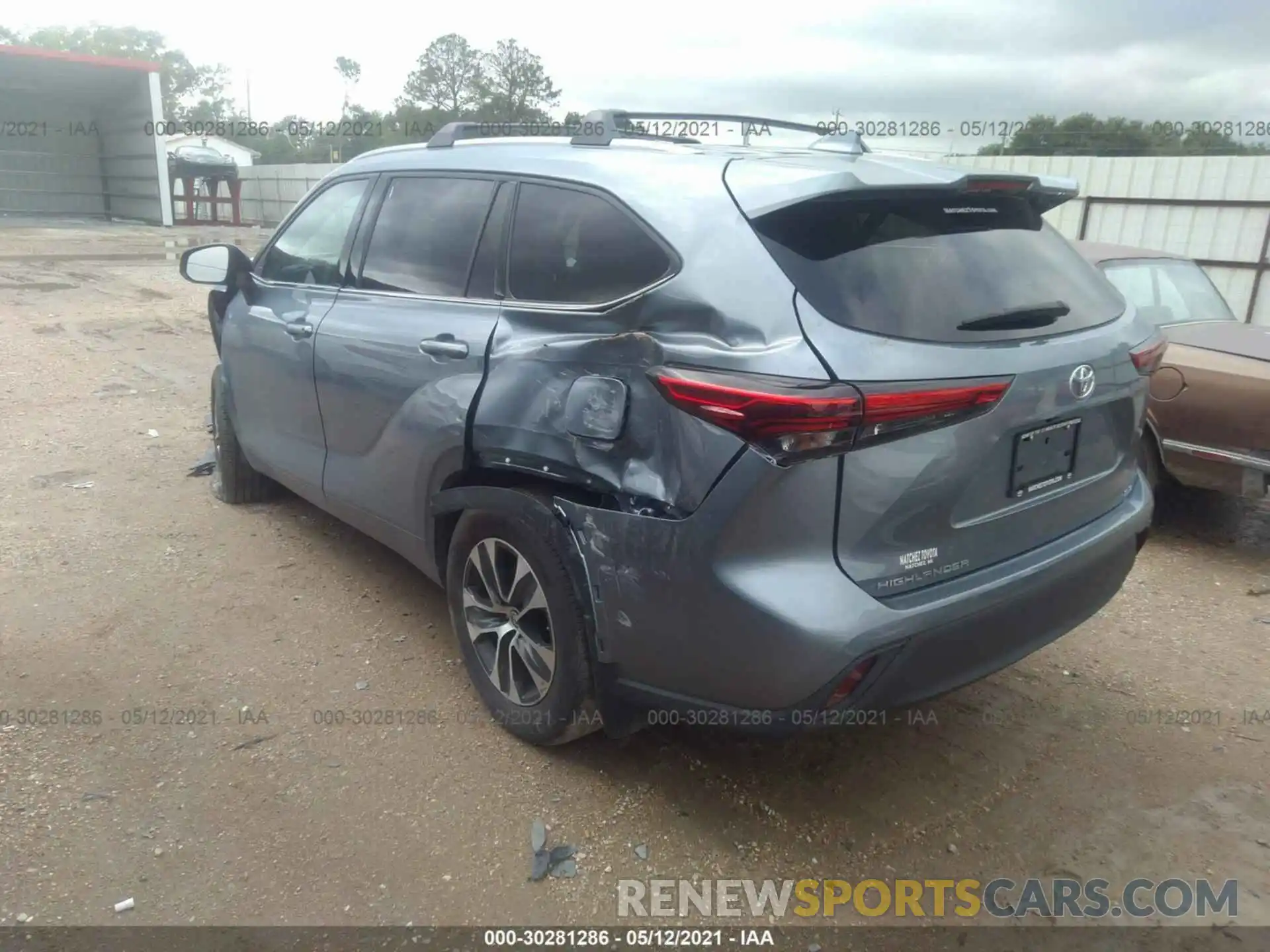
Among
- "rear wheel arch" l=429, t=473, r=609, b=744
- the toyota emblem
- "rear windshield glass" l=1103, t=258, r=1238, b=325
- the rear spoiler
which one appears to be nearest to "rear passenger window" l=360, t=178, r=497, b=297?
"rear wheel arch" l=429, t=473, r=609, b=744

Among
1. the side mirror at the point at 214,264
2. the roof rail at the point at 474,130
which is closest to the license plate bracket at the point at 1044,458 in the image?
the roof rail at the point at 474,130

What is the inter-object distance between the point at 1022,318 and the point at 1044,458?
38 cm

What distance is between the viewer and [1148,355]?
2.90 meters

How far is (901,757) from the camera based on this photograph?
3.13m

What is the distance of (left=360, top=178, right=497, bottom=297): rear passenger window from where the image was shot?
3254 mm

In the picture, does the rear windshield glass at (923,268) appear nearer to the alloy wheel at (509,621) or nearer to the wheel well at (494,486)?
the wheel well at (494,486)

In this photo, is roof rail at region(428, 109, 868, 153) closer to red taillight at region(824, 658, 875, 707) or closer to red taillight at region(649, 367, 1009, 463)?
red taillight at region(649, 367, 1009, 463)

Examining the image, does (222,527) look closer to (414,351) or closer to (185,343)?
(414,351)

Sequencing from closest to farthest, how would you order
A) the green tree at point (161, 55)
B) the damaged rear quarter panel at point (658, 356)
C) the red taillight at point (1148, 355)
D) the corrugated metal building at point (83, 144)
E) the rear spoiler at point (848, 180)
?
the damaged rear quarter panel at point (658, 356), the rear spoiler at point (848, 180), the red taillight at point (1148, 355), the corrugated metal building at point (83, 144), the green tree at point (161, 55)

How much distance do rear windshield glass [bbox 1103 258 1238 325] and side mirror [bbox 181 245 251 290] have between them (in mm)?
4757

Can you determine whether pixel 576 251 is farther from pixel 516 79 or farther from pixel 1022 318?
pixel 516 79

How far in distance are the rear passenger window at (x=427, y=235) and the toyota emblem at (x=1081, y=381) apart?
1.91 metres

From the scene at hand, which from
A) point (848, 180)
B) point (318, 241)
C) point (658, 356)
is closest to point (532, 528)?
point (658, 356)

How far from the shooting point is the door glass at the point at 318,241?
394 cm
